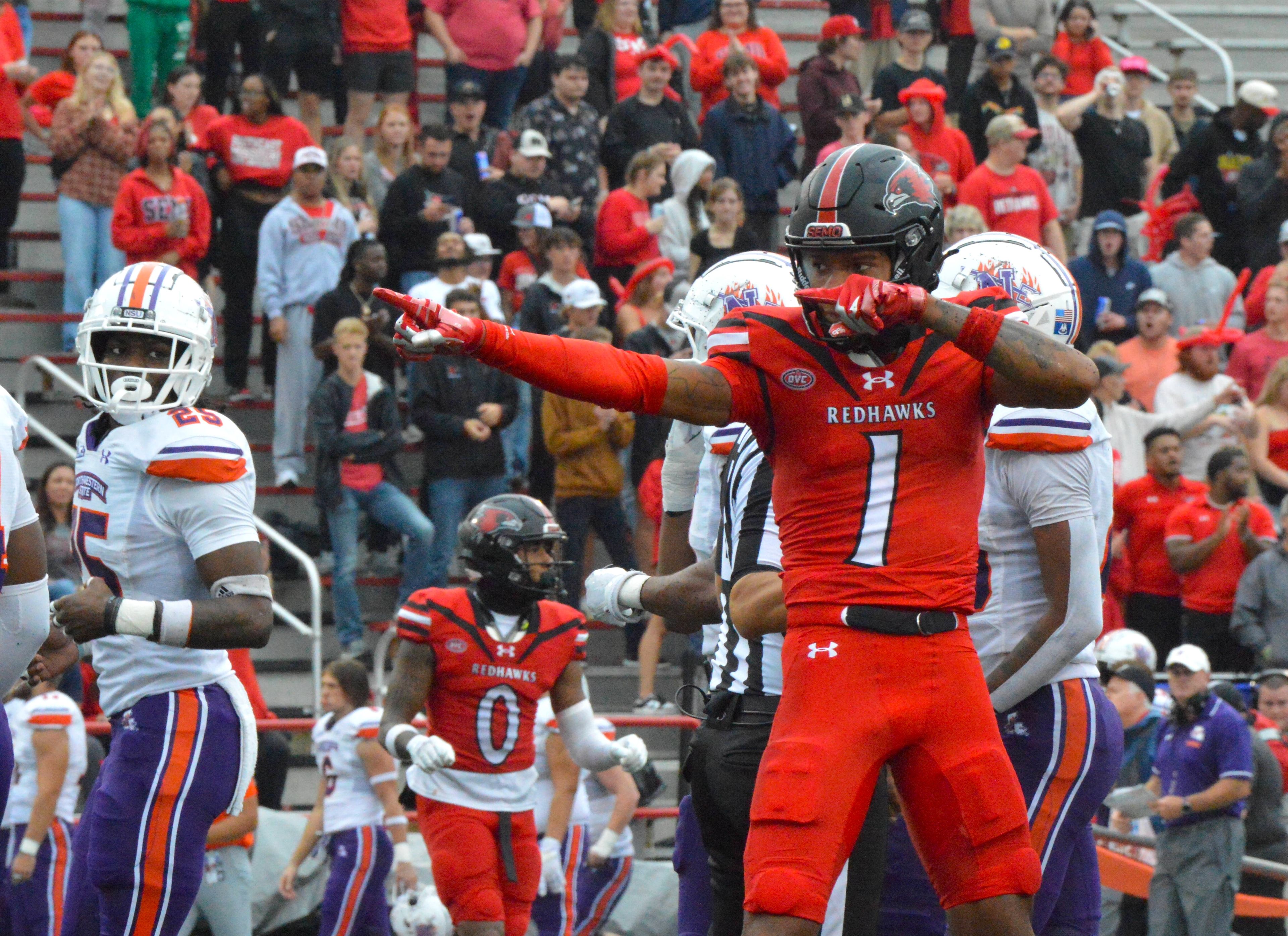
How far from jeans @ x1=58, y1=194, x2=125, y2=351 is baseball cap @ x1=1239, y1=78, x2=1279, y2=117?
337 inches

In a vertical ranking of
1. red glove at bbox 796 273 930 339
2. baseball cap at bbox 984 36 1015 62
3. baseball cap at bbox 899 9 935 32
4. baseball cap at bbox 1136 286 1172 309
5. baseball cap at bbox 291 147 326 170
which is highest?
baseball cap at bbox 899 9 935 32

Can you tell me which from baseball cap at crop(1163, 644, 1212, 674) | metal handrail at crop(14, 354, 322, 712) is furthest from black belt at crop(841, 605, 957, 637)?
metal handrail at crop(14, 354, 322, 712)

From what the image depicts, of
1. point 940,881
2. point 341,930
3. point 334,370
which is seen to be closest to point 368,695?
point 341,930

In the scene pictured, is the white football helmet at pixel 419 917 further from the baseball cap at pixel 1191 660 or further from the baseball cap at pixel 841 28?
the baseball cap at pixel 841 28

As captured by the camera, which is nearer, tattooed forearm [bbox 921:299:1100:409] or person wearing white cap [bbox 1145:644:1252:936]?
tattooed forearm [bbox 921:299:1100:409]

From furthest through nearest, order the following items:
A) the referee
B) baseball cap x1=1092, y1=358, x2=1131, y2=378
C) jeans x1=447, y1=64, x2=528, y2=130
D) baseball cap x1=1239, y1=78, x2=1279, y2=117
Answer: baseball cap x1=1239, y1=78, x2=1279, y2=117 → jeans x1=447, y1=64, x2=528, y2=130 → baseball cap x1=1092, y1=358, x2=1131, y2=378 → the referee

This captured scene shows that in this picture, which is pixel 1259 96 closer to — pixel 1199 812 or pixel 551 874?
pixel 1199 812

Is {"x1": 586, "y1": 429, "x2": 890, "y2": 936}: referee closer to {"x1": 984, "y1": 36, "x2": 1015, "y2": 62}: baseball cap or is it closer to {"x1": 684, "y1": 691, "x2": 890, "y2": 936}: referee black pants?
{"x1": 684, "y1": 691, "x2": 890, "y2": 936}: referee black pants

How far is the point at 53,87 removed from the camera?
12195mm

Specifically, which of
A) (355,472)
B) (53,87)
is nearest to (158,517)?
(355,472)

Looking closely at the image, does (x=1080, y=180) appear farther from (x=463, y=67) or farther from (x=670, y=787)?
(x=670, y=787)

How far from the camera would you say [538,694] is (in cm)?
698

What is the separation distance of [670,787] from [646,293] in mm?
3114

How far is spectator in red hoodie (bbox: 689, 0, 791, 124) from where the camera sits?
13.8 m
